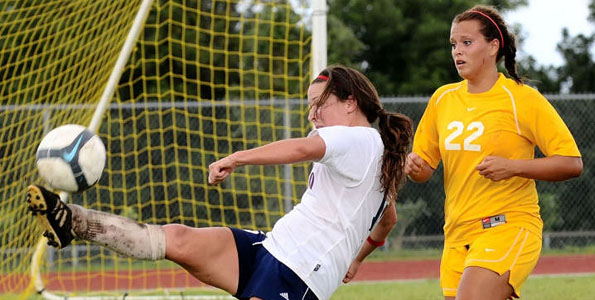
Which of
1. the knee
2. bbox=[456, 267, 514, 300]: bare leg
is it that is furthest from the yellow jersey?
the knee

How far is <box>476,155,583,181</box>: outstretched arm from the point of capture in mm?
3697

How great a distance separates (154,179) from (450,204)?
24.0ft

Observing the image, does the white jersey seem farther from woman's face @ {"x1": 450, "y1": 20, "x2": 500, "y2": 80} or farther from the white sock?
woman's face @ {"x1": 450, "y1": 20, "x2": 500, "y2": 80}

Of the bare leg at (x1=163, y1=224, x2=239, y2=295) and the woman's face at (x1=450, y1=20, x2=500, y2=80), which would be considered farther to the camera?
the woman's face at (x1=450, y1=20, x2=500, y2=80)

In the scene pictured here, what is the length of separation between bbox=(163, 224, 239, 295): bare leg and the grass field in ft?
13.6

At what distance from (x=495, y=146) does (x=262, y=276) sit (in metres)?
1.16

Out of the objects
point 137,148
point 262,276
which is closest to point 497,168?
point 262,276

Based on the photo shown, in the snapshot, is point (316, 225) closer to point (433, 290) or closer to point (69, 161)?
point (69, 161)

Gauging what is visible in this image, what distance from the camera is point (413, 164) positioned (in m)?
4.13

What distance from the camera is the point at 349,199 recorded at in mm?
3562

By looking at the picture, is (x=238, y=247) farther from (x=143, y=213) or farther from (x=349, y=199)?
(x=143, y=213)

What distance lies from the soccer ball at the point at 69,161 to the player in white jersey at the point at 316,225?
298mm

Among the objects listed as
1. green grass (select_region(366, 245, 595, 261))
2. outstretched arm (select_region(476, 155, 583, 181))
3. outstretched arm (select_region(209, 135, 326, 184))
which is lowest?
green grass (select_region(366, 245, 595, 261))

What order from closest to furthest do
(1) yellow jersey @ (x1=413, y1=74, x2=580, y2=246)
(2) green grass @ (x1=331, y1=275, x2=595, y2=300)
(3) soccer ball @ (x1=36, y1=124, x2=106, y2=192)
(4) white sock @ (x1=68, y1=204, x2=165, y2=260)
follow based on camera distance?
(4) white sock @ (x1=68, y1=204, x2=165, y2=260) → (3) soccer ball @ (x1=36, y1=124, x2=106, y2=192) → (1) yellow jersey @ (x1=413, y1=74, x2=580, y2=246) → (2) green grass @ (x1=331, y1=275, x2=595, y2=300)
